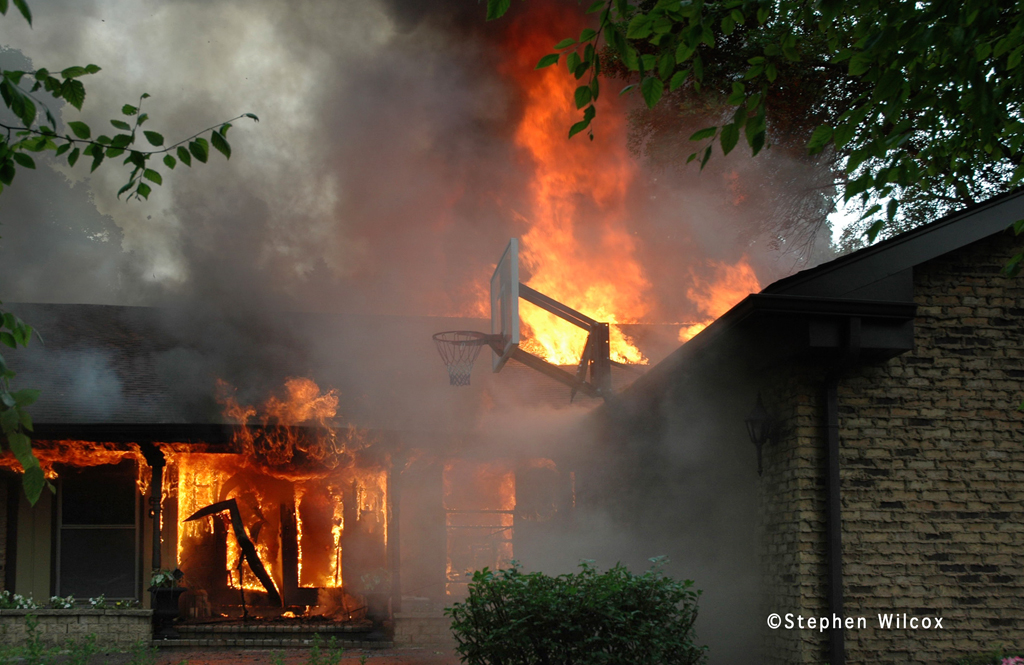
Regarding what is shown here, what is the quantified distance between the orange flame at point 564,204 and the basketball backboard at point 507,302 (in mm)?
4395

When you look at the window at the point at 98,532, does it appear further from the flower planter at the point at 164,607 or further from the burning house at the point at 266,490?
the flower planter at the point at 164,607

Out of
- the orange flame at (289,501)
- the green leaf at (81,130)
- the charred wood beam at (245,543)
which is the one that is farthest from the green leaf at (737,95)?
the charred wood beam at (245,543)

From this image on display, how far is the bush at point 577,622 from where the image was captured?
5.73 metres

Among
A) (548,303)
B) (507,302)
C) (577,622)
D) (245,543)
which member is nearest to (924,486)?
(577,622)

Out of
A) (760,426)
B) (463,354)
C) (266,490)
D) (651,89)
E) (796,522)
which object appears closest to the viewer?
(651,89)

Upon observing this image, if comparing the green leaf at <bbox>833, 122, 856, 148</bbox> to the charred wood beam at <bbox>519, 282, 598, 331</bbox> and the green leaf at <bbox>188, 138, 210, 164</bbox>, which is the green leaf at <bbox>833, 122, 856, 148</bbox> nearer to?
the green leaf at <bbox>188, 138, 210, 164</bbox>

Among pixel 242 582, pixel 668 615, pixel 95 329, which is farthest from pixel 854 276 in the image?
pixel 95 329

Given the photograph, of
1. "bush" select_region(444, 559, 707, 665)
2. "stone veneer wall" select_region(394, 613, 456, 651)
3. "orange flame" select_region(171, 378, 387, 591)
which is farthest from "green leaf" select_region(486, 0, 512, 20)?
"orange flame" select_region(171, 378, 387, 591)

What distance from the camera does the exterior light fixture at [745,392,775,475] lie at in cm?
693

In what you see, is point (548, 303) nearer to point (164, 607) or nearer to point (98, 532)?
point (164, 607)

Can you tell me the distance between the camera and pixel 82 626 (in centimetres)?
1035

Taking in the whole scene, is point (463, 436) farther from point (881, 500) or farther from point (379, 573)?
point (881, 500)

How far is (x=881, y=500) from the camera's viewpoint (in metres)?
6.45

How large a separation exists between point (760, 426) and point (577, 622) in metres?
2.29
